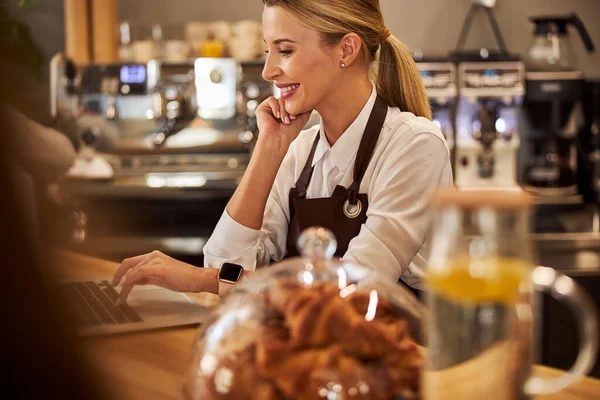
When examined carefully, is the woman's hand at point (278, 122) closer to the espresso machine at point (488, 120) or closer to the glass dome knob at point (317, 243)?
the glass dome knob at point (317, 243)

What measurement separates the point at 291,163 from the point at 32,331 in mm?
1607

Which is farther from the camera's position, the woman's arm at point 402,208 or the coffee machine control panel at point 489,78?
the coffee machine control panel at point 489,78

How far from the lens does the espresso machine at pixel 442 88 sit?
4078 mm

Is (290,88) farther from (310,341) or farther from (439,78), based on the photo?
(439,78)

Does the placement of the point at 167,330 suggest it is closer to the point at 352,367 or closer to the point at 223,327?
the point at 223,327

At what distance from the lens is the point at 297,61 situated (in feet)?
6.28

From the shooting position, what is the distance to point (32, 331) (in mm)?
508

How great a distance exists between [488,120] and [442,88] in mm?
274

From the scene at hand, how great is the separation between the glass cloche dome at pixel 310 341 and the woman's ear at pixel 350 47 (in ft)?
3.92

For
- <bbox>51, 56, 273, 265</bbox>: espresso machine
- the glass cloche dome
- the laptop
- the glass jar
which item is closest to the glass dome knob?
the glass cloche dome

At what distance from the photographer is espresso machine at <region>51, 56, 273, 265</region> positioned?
402 centimetres

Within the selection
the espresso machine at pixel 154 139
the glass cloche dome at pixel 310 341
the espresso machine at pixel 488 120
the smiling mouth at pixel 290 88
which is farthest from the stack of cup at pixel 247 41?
the glass cloche dome at pixel 310 341

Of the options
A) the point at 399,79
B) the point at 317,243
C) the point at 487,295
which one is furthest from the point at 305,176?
the point at 487,295

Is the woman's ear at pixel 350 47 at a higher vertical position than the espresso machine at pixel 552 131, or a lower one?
higher
